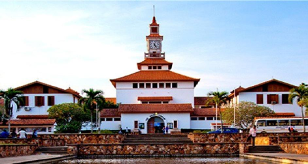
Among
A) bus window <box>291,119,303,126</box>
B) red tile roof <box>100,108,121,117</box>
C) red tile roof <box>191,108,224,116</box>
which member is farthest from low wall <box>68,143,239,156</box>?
red tile roof <box>100,108,121,117</box>

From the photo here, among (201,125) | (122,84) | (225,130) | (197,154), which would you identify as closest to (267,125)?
(225,130)

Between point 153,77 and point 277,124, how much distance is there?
69.7 feet

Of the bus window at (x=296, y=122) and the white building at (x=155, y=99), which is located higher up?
the white building at (x=155, y=99)

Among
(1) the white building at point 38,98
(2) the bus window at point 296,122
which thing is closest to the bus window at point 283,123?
(2) the bus window at point 296,122

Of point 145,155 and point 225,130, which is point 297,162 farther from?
point 225,130

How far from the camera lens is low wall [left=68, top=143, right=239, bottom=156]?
92.5 ft

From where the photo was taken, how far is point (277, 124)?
1763 inches

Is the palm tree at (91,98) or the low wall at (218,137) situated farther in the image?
the palm tree at (91,98)

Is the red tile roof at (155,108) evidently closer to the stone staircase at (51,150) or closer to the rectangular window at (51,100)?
the rectangular window at (51,100)

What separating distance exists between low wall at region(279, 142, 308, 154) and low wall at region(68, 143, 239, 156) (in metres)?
2.92

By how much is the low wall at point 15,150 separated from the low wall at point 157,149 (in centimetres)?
310

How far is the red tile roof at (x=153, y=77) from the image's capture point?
199 feet

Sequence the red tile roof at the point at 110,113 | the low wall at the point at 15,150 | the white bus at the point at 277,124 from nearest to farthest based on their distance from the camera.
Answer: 1. the low wall at the point at 15,150
2. the white bus at the point at 277,124
3. the red tile roof at the point at 110,113

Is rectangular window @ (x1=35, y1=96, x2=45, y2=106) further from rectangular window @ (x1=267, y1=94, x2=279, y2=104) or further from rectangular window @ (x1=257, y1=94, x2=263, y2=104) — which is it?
rectangular window @ (x1=267, y1=94, x2=279, y2=104)
